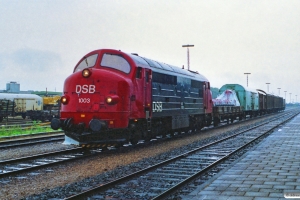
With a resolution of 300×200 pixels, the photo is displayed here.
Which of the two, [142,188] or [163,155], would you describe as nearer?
[142,188]

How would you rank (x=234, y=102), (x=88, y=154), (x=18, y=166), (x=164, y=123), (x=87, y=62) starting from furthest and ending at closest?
(x=234, y=102), (x=164, y=123), (x=87, y=62), (x=88, y=154), (x=18, y=166)

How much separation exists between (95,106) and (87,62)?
2.20 meters

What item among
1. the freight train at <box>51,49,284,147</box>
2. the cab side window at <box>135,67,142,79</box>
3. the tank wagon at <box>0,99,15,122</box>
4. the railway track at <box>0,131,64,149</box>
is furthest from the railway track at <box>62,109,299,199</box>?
the tank wagon at <box>0,99,15,122</box>

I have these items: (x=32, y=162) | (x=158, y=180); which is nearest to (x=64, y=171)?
(x=32, y=162)

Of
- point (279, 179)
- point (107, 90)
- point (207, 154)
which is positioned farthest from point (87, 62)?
point (279, 179)

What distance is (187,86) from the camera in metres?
20.1

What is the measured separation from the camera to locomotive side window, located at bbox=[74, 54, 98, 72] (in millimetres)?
13979

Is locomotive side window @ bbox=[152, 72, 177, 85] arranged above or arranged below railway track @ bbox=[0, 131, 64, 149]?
above

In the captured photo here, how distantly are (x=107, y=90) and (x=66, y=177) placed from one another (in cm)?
436

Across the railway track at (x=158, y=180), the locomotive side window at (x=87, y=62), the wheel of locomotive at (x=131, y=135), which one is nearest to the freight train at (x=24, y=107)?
the locomotive side window at (x=87, y=62)

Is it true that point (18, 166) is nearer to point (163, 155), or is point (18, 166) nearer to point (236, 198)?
point (163, 155)

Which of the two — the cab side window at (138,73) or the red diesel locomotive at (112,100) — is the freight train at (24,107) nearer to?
the red diesel locomotive at (112,100)

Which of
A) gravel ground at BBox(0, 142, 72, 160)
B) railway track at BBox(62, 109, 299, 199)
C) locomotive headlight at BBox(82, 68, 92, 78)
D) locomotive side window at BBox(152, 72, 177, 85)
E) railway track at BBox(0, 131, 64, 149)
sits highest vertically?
locomotive side window at BBox(152, 72, 177, 85)

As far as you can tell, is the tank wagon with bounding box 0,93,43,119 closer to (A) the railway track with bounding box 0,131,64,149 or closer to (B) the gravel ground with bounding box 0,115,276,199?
(A) the railway track with bounding box 0,131,64,149
